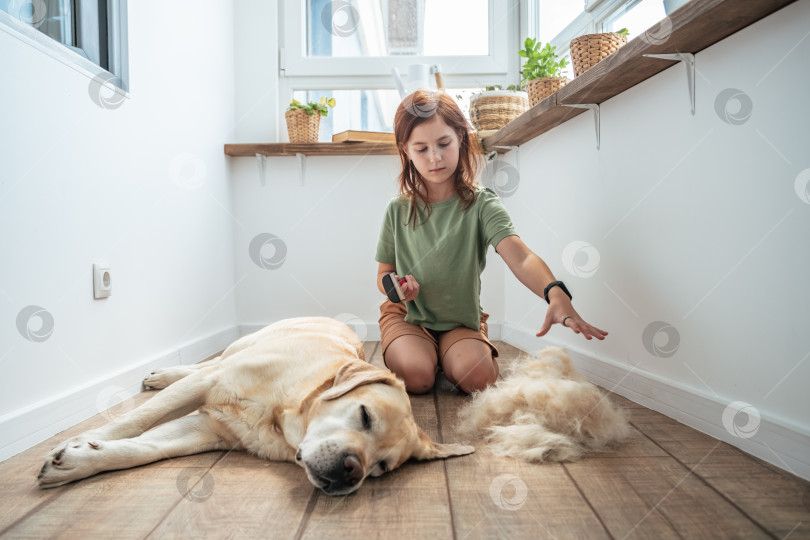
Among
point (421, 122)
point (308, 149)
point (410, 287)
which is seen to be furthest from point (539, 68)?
point (308, 149)

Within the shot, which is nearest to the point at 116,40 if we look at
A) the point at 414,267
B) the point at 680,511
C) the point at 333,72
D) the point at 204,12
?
the point at 204,12

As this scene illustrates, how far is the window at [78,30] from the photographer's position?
58.8 inches

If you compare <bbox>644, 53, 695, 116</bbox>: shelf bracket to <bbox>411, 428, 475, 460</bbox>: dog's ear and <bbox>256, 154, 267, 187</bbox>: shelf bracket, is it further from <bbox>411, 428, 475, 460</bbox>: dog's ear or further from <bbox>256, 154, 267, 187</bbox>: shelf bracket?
<bbox>256, 154, 267, 187</bbox>: shelf bracket

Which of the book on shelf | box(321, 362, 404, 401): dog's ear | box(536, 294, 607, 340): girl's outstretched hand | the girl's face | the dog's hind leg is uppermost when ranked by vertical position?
the book on shelf

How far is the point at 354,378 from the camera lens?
124 cm

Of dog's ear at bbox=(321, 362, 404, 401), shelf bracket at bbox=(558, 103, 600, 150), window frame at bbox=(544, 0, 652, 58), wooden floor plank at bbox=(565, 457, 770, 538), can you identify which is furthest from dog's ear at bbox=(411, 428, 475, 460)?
window frame at bbox=(544, 0, 652, 58)

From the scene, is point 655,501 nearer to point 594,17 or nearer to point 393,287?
point 393,287

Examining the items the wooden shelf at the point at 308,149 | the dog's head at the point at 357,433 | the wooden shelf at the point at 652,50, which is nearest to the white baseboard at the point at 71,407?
the dog's head at the point at 357,433

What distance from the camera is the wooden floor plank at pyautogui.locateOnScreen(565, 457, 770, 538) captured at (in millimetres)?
971

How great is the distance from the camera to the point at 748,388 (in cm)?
136

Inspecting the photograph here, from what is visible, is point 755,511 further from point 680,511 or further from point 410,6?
point 410,6

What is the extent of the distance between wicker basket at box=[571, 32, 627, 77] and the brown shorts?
104cm

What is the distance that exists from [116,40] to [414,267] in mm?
1381

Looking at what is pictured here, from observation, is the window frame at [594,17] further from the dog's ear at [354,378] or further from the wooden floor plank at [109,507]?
the wooden floor plank at [109,507]
